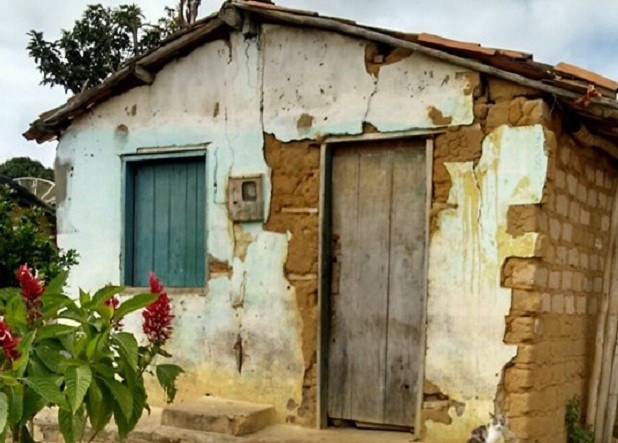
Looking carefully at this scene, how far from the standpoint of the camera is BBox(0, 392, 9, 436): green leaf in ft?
8.01

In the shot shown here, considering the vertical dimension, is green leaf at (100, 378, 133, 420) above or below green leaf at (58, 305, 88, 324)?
below

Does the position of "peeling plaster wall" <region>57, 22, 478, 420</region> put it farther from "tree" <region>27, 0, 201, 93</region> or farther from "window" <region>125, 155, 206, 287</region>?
"tree" <region>27, 0, 201, 93</region>

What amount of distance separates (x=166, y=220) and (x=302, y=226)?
5.10 feet

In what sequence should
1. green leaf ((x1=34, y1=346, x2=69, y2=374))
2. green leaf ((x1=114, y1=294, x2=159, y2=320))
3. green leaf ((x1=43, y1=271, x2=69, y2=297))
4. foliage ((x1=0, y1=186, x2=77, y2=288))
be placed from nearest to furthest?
green leaf ((x1=34, y1=346, x2=69, y2=374))
green leaf ((x1=114, y1=294, x2=159, y2=320))
green leaf ((x1=43, y1=271, x2=69, y2=297))
foliage ((x1=0, y1=186, x2=77, y2=288))

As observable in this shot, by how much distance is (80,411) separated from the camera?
2744 millimetres

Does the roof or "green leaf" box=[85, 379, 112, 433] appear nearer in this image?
"green leaf" box=[85, 379, 112, 433]

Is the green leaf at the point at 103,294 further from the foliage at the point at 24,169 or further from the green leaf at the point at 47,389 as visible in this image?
the foliage at the point at 24,169

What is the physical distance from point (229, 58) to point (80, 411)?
4.56 metres

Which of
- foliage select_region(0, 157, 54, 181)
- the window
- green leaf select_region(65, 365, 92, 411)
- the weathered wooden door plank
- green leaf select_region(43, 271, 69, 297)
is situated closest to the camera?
green leaf select_region(65, 365, 92, 411)

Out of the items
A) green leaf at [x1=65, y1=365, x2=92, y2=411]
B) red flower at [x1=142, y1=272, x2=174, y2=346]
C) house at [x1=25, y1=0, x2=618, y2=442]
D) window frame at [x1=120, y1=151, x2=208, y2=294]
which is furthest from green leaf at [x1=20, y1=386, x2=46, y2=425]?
window frame at [x1=120, y1=151, x2=208, y2=294]

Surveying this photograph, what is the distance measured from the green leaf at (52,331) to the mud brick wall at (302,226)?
343cm

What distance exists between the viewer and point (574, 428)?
5965 millimetres

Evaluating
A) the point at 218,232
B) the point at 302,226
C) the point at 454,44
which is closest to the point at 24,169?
the point at 218,232

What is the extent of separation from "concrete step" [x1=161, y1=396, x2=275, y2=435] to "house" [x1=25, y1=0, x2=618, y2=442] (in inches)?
8.1
